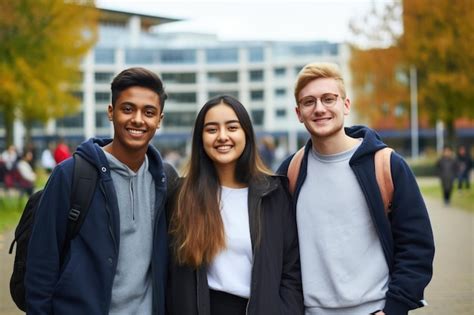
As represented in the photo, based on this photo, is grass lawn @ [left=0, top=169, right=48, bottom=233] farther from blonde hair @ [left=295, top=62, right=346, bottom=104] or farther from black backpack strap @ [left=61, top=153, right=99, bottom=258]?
blonde hair @ [left=295, top=62, right=346, bottom=104]

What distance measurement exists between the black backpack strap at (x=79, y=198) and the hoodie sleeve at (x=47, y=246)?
3 centimetres

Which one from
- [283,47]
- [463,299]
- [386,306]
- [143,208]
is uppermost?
[283,47]

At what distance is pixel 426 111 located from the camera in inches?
1213

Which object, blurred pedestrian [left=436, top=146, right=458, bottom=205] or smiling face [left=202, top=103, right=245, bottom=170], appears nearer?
smiling face [left=202, top=103, right=245, bottom=170]

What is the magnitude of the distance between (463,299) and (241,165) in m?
5.07

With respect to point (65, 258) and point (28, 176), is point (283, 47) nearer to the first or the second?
point (28, 176)

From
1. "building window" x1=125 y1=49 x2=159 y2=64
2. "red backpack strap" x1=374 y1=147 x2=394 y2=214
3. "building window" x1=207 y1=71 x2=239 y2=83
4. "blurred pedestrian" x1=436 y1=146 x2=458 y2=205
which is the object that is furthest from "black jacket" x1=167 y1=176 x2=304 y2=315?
"building window" x1=125 y1=49 x2=159 y2=64

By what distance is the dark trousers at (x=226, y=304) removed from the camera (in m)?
3.35

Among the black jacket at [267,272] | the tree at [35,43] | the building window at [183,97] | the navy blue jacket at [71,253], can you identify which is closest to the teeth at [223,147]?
the black jacket at [267,272]

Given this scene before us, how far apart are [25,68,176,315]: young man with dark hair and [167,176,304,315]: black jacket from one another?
111 millimetres

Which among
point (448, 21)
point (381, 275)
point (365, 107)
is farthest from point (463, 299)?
point (365, 107)

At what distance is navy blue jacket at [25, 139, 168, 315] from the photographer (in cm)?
310

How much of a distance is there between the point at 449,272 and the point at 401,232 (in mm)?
6526

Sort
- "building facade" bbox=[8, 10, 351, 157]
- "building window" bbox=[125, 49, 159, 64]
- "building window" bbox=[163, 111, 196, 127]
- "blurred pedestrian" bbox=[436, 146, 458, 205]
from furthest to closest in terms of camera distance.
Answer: "building window" bbox=[163, 111, 196, 127], "building window" bbox=[125, 49, 159, 64], "building facade" bbox=[8, 10, 351, 157], "blurred pedestrian" bbox=[436, 146, 458, 205]
